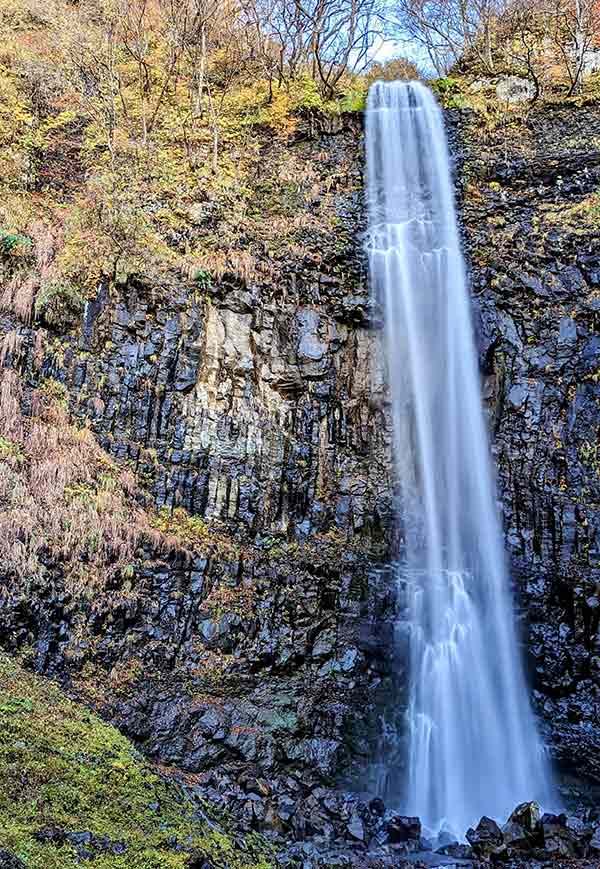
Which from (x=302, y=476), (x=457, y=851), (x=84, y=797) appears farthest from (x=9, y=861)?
(x=302, y=476)

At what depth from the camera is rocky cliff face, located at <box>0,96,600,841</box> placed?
8750 millimetres

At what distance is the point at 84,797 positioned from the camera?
5188mm

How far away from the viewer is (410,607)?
1088 centimetres

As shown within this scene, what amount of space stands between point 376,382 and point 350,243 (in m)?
3.57

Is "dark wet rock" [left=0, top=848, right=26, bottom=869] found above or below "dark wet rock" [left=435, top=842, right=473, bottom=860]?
above

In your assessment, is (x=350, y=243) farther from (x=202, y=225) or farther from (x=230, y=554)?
(x=230, y=554)

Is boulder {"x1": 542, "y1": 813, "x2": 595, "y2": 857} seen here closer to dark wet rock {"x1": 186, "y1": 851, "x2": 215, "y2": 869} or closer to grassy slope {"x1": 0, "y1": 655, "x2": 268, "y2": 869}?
grassy slope {"x1": 0, "y1": 655, "x2": 268, "y2": 869}

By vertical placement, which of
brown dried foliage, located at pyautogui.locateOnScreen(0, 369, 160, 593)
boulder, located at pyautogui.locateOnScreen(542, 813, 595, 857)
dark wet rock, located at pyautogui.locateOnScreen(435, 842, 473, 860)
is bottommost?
dark wet rock, located at pyautogui.locateOnScreen(435, 842, 473, 860)

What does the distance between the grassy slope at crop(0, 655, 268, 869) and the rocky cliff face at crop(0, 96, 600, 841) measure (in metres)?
1.21

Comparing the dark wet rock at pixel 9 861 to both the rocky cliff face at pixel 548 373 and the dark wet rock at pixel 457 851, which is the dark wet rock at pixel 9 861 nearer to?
the dark wet rock at pixel 457 851

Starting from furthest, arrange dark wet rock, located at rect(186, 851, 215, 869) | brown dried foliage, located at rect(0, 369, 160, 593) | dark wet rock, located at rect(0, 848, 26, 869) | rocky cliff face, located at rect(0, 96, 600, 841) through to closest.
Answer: brown dried foliage, located at rect(0, 369, 160, 593) < rocky cliff face, located at rect(0, 96, 600, 841) < dark wet rock, located at rect(186, 851, 215, 869) < dark wet rock, located at rect(0, 848, 26, 869)

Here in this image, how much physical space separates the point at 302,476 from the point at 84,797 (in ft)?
24.9

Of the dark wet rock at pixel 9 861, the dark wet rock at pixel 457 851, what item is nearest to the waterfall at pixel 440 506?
the dark wet rock at pixel 457 851

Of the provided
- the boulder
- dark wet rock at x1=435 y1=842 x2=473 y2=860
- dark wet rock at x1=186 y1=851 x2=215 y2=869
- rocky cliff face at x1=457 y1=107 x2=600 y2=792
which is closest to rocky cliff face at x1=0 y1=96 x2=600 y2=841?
rocky cliff face at x1=457 y1=107 x2=600 y2=792
